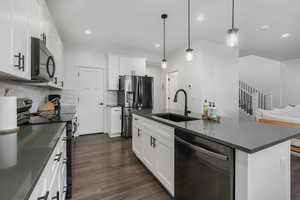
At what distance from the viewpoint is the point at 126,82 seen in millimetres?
4148

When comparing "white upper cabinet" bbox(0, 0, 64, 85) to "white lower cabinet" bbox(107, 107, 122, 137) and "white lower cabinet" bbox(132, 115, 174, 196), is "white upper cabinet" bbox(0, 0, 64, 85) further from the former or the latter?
"white lower cabinet" bbox(107, 107, 122, 137)

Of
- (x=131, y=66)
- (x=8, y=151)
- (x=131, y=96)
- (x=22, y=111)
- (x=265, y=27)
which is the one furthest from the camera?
(x=131, y=66)

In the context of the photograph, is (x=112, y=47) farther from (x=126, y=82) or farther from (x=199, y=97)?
(x=199, y=97)

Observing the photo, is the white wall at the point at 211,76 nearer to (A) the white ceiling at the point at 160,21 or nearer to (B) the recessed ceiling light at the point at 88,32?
(A) the white ceiling at the point at 160,21

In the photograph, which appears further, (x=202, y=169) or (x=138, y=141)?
(x=138, y=141)

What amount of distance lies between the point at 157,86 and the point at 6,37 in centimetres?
531

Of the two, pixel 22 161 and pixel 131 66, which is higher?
pixel 131 66

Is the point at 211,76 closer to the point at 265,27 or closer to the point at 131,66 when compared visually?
the point at 265,27

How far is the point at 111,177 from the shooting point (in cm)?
211

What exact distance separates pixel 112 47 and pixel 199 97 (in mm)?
3109

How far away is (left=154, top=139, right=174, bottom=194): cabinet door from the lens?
1595 millimetres

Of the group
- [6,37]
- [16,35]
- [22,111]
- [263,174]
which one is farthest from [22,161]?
[263,174]

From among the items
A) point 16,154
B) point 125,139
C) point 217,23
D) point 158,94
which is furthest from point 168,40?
point 16,154

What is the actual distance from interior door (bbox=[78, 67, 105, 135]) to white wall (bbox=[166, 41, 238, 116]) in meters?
2.68
